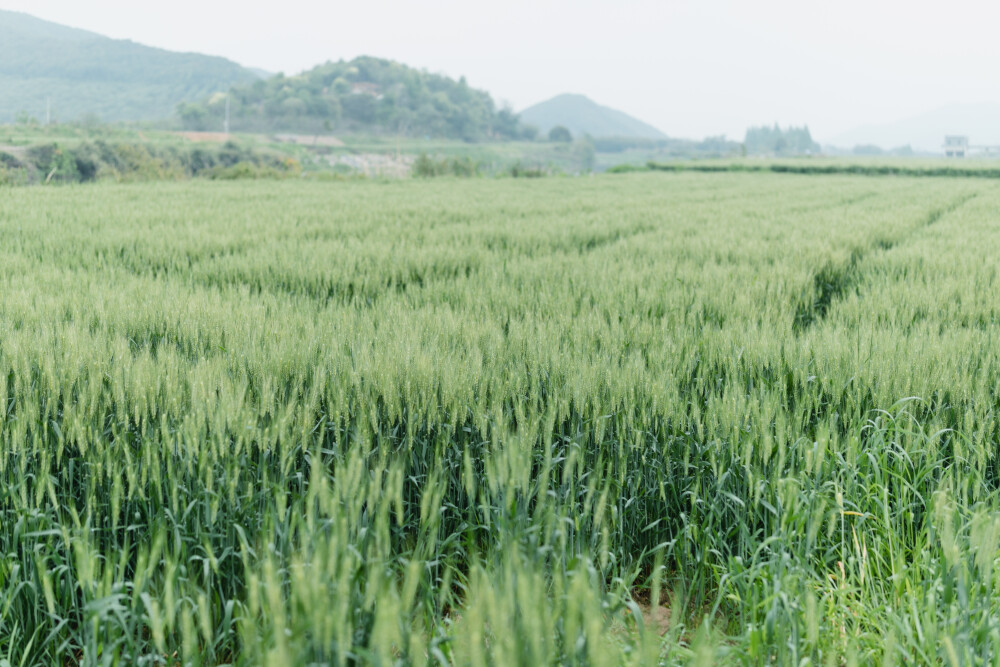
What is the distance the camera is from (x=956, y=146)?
113 m

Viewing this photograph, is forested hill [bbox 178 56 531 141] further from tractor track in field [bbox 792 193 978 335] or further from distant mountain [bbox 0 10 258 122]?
tractor track in field [bbox 792 193 978 335]

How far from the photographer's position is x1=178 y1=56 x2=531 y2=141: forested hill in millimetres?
103688

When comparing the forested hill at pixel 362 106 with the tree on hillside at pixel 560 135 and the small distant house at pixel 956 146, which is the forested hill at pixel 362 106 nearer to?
the tree on hillside at pixel 560 135

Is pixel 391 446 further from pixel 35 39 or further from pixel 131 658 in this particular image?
pixel 35 39

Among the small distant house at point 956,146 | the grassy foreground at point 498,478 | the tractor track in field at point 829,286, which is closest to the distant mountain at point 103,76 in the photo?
the small distant house at point 956,146

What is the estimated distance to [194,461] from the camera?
1.56 meters

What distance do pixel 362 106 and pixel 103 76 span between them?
326 ft

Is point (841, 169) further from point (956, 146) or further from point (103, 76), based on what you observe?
point (103, 76)

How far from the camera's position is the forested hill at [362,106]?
104m

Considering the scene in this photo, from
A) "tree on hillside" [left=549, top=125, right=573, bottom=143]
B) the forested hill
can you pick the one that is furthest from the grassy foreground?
"tree on hillside" [left=549, top=125, right=573, bottom=143]

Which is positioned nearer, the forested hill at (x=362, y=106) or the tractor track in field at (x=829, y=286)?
the tractor track in field at (x=829, y=286)

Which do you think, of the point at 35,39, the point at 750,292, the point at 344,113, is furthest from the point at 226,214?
the point at 35,39

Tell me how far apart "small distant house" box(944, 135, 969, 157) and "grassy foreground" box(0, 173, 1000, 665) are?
410 ft

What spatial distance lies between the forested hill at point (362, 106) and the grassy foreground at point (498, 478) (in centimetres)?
9622
